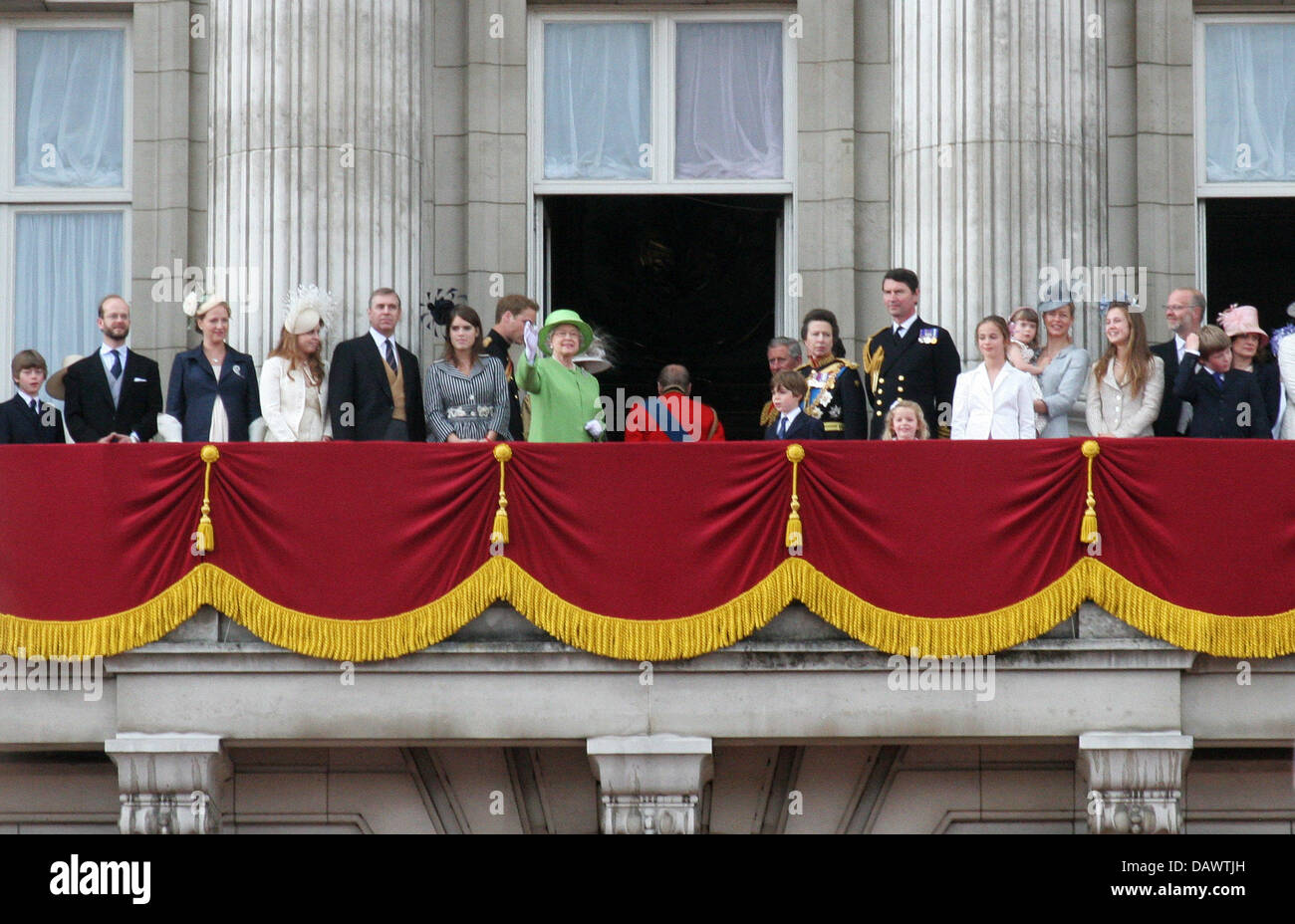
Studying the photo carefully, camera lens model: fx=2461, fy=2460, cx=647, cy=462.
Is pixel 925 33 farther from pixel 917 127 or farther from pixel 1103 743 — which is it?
pixel 1103 743

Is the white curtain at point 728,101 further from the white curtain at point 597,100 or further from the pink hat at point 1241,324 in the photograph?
the pink hat at point 1241,324

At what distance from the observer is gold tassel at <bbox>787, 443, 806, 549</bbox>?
16875 mm

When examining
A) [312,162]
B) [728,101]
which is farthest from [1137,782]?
[312,162]

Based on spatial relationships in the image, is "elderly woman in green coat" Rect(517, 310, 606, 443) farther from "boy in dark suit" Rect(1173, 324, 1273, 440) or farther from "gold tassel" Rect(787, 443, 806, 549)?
"boy in dark suit" Rect(1173, 324, 1273, 440)

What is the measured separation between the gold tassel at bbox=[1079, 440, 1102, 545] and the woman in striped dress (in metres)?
4.18

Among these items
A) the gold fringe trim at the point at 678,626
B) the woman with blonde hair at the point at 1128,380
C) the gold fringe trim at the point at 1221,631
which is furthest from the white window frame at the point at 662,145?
the gold fringe trim at the point at 1221,631

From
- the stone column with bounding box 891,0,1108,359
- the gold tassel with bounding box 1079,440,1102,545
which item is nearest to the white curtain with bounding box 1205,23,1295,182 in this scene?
the stone column with bounding box 891,0,1108,359

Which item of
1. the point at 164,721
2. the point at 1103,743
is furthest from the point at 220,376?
the point at 1103,743

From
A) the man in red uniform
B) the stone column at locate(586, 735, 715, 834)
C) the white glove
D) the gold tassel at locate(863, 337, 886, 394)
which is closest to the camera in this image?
the stone column at locate(586, 735, 715, 834)

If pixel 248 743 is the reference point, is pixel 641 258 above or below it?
above

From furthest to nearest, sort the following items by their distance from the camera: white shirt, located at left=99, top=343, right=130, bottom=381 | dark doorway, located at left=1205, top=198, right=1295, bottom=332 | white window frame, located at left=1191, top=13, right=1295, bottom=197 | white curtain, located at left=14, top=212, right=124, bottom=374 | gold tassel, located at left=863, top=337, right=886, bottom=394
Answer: dark doorway, located at left=1205, top=198, right=1295, bottom=332 < white curtain, located at left=14, top=212, right=124, bottom=374 < white window frame, located at left=1191, top=13, right=1295, bottom=197 < white shirt, located at left=99, top=343, right=130, bottom=381 < gold tassel, located at left=863, top=337, right=886, bottom=394

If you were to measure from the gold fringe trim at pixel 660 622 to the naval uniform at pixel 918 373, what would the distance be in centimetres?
169
